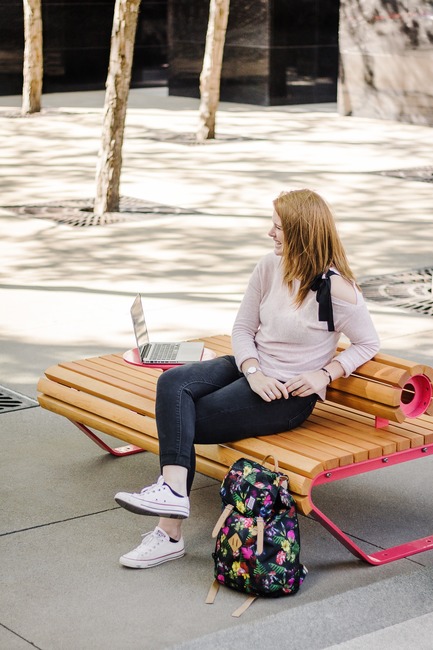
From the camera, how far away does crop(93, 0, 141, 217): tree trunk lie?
11.7 m

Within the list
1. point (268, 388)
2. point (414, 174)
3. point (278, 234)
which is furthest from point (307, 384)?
point (414, 174)

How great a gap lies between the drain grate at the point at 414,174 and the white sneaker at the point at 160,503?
10281 millimetres

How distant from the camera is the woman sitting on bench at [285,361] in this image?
14.9 feet

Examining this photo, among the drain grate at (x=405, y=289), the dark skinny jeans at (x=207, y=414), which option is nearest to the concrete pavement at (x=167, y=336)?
the drain grate at (x=405, y=289)

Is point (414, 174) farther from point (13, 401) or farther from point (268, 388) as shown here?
point (268, 388)

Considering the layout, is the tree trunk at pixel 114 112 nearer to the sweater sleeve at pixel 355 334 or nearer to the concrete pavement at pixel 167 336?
the concrete pavement at pixel 167 336

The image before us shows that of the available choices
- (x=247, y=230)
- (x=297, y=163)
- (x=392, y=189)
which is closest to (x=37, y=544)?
(x=247, y=230)

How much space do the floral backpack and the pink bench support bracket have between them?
5.6 inches

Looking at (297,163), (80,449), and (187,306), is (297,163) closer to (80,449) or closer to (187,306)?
(187,306)

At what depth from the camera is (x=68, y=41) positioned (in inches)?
1054

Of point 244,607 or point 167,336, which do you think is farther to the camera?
point 167,336

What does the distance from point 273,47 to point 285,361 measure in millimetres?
19399

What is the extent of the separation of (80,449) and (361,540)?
1673 mm

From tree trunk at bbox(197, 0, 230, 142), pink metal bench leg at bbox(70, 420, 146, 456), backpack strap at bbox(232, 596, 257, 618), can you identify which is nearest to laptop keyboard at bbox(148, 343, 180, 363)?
pink metal bench leg at bbox(70, 420, 146, 456)
